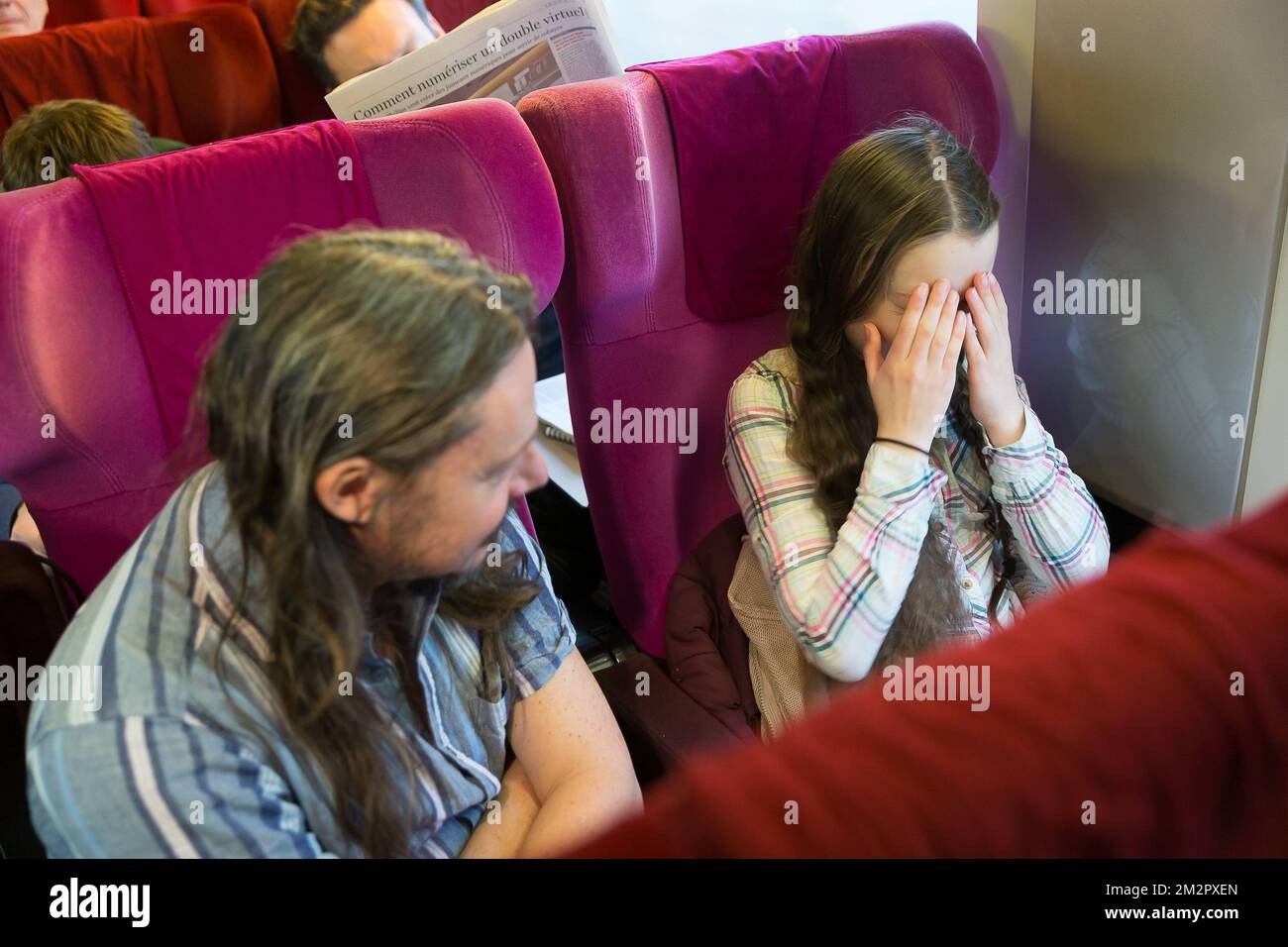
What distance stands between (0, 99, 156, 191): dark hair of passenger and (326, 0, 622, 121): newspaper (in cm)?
40

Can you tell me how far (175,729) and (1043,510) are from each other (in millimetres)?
990

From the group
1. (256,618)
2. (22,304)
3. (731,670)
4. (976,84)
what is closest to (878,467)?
(731,670)

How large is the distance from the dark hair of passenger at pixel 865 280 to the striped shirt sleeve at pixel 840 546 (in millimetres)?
36

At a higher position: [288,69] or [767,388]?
[288,69]

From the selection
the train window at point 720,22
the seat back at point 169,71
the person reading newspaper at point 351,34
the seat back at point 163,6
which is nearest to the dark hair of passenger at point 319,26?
the person reading newspaper at point 351,34

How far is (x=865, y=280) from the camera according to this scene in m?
1.22

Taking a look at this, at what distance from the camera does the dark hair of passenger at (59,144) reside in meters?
1.68

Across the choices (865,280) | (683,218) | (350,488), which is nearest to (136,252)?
(350,488)

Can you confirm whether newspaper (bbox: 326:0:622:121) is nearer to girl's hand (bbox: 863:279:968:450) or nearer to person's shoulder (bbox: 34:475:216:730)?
girl's hand (bbox: 863:279:968:450)

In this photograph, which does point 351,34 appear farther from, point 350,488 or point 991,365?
point 350,488

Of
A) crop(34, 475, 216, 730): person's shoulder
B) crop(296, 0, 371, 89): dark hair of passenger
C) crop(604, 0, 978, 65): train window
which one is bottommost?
crop(34, 475, 216, 730): person's shoulder

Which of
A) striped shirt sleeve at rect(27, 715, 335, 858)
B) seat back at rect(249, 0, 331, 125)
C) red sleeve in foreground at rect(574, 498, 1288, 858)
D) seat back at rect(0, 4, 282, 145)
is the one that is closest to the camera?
red sleeve in foreground at rect(574, 498, 1288, 858)

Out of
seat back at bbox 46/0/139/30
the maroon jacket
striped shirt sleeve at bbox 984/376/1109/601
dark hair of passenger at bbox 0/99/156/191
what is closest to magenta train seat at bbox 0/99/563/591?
the maroon jacket

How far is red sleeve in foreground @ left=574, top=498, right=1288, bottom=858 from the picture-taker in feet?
0.83
